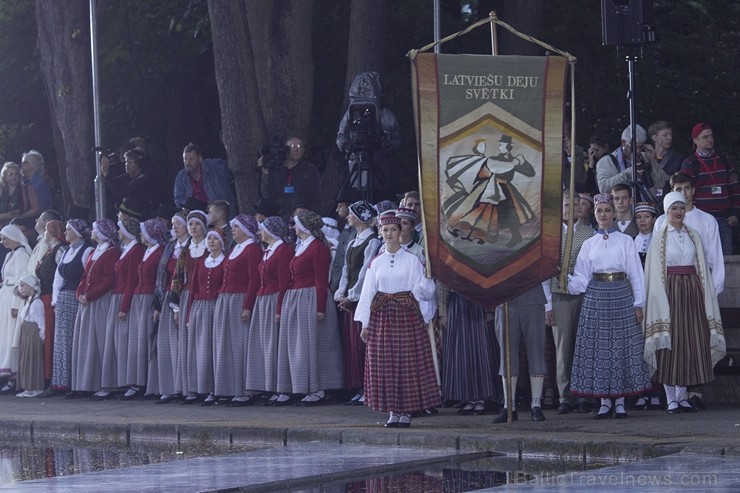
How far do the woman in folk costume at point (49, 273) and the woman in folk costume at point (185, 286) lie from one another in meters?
2.18

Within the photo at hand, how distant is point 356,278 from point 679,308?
10.2 feet

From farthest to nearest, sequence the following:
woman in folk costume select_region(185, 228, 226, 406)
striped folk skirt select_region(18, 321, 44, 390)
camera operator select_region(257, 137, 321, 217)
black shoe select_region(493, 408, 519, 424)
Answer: striped folk skirt select_region(18, 321, 44, 390)
camera operator select_region(257, 137, 321, 217)
woman in folk costume select_region(185, 228, 226, 406)
black shoe select_region(493, 408, 519, 424)

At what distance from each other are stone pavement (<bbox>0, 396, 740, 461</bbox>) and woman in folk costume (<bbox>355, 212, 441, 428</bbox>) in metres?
0.24

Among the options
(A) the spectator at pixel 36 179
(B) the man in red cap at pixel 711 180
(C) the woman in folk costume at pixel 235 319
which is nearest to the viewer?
(B) the man in red cap at pixel 711 180

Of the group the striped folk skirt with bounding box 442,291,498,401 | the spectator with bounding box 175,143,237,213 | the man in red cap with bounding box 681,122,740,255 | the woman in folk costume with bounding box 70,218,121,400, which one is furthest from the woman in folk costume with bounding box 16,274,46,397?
the man in red cap with bounding box 681,122,740,255

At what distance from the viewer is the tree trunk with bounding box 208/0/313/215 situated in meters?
18.1

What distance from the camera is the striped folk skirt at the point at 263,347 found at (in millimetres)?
15844

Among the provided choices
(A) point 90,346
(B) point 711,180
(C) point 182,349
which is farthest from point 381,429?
(A) point 90,346

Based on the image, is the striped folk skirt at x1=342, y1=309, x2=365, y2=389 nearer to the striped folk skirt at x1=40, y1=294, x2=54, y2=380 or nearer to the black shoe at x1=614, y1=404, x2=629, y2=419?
the black shoe at x1=614, y1=404, x2=629, y2=419

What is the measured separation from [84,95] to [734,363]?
1002cm

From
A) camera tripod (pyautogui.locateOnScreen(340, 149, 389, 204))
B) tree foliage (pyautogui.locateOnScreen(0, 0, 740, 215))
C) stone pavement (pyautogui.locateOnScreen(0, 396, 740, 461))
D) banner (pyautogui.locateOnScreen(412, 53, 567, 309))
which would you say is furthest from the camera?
tree foliage (pyautogui.locateOnScreen(0, 0, 740, 215))

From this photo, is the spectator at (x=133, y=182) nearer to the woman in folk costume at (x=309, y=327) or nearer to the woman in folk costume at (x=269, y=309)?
the woman in folk costume at (x=269, y=309)

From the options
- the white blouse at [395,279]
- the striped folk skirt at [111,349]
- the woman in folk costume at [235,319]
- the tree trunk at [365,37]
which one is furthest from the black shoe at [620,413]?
the tree trunk at [365,37]

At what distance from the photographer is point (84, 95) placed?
69.5 feet
